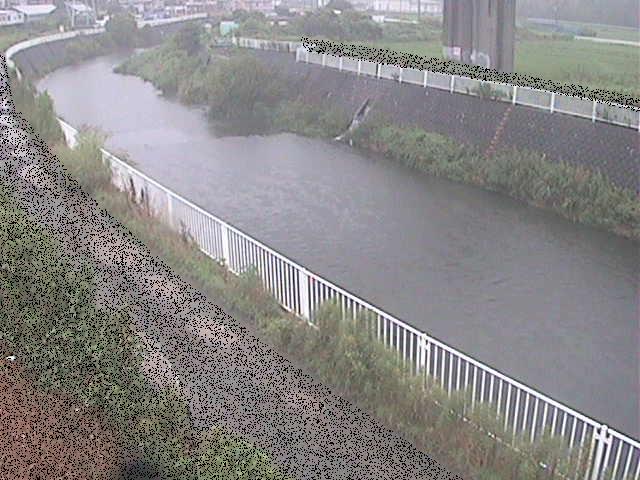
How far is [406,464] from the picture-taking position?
182 inches

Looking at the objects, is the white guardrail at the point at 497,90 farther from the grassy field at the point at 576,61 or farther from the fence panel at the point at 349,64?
the grassy field at the point at 576,61

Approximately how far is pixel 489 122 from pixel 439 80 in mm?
2103

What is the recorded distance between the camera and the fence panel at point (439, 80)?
576 inches

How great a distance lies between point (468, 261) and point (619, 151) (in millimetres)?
3639

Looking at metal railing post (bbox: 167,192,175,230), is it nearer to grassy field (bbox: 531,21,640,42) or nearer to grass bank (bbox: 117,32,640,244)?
grass bank (bbox: 117,32,640,244)

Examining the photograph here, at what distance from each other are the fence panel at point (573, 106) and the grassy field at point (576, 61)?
123 inches

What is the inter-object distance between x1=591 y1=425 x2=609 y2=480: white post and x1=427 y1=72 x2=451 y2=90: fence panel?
11349 mm

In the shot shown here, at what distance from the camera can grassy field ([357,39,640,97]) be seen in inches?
663

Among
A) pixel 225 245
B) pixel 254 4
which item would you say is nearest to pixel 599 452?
pixel 225 245

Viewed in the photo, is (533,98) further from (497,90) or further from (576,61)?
(576,61)

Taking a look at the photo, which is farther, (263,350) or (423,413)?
(263,350)

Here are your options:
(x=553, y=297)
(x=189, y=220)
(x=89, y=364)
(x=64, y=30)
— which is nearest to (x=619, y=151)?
(x=553, y=297)

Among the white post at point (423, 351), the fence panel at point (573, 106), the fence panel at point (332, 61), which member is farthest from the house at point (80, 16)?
the white post at point (423, 351)

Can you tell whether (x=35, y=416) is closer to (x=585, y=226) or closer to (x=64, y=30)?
(x=585, y=226)
